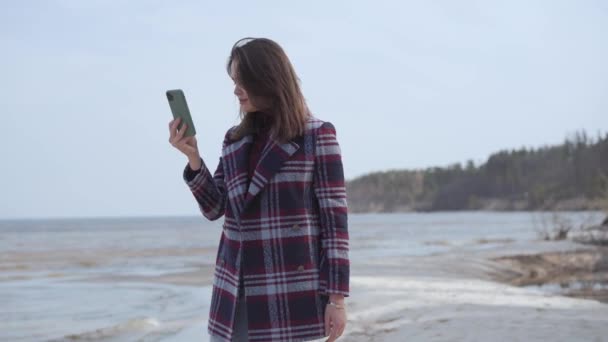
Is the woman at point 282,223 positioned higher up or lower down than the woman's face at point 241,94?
lower down

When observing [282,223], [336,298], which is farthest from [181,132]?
[336,298]

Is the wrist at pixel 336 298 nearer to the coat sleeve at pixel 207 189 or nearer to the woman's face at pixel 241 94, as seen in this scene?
the coat sleeve at pixel 207 189

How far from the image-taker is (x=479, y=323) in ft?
22.2

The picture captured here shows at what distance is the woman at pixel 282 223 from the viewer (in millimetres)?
2467

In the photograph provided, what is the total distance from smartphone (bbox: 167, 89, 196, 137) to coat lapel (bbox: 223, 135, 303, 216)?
0.18 m

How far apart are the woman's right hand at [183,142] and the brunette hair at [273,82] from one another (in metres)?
0.27

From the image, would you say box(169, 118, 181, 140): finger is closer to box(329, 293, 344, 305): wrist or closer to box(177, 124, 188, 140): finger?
box(177, 124, 188, 140): finger

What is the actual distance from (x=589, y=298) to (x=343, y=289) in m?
8.32

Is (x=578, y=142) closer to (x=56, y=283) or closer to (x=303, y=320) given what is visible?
(x=56, y=283)

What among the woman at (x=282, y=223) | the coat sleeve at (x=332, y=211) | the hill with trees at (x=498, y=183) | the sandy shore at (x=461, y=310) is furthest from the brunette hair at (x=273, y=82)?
the hill with trees at (x=498, y=183)

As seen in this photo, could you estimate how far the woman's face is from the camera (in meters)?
2.55

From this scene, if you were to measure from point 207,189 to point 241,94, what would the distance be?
Answer: 0.39m

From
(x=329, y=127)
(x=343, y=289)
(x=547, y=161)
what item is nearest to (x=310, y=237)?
(x=343, y=289)

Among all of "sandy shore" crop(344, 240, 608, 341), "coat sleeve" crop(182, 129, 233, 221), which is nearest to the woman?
"coat sleeve" crop(182, 129, 233, 221)
